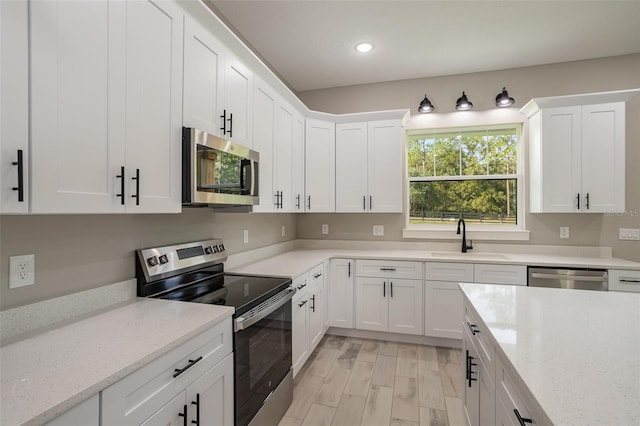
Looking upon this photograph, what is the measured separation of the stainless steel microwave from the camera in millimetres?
1622

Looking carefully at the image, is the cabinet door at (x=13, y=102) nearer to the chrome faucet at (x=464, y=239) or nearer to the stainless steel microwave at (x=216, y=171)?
the stainless steel microwave at (x=216, y=171)

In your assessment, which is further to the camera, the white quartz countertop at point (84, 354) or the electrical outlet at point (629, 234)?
the electrical outlet at point (629, 234)

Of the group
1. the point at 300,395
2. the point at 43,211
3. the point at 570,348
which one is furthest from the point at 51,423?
the point at 300,395

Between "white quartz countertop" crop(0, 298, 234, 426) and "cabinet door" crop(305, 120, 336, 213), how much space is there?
2221mm

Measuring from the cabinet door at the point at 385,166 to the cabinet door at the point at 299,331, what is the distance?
151 centimetres

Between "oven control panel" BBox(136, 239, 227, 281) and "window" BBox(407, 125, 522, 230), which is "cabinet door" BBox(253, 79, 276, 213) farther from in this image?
"window" BBox(407, 125, 522, 230)

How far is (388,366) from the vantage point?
9.06ft

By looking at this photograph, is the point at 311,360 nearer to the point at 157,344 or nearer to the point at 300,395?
the point at 300,395

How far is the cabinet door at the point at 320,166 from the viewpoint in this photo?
356 cm

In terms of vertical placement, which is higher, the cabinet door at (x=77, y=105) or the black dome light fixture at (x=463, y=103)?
the black dome light fixture at (x=463, y=103)

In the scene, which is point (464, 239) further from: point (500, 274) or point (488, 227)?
point (500, 274)

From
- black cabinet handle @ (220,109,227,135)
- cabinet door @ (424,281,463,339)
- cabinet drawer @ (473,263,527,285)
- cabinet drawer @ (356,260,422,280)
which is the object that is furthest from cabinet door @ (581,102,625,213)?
black cabinet handle @ (220,109,227,135)

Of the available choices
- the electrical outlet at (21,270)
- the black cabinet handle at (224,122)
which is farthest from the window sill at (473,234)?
the electrical outlet at (21,270)

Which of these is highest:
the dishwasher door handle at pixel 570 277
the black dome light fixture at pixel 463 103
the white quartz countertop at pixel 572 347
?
the black dome light fixture at pixel 463 103
